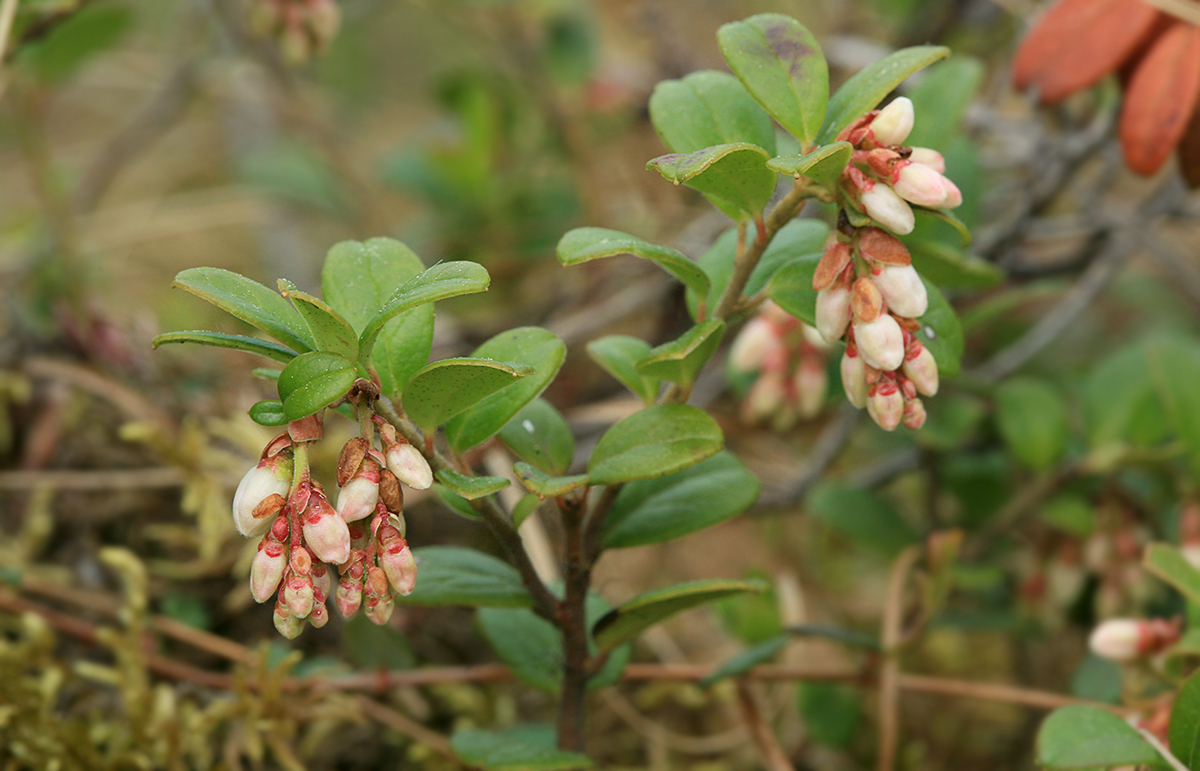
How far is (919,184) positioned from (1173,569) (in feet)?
1.76

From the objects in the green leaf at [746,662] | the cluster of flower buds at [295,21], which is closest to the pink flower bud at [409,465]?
the green leaf at [746,662]

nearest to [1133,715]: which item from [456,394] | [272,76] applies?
[456,394]

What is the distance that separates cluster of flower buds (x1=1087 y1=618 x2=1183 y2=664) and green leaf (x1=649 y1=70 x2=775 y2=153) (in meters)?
0.66

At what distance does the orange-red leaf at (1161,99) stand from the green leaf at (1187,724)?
0.62 meters

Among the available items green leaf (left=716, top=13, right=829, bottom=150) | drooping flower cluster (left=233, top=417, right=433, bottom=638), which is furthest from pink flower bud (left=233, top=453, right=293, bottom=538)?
green leaf (left=716, top=13, right=829, bottom=150)

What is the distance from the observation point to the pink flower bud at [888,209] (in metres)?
0.68

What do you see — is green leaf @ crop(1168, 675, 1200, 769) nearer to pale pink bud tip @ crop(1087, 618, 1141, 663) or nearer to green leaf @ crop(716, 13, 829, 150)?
pale pink bud tip @ crop(1087, 618, 1141, 663)

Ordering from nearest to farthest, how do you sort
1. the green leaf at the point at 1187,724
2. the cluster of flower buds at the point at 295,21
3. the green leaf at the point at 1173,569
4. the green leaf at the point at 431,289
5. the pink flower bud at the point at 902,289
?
the green leaf at the point at 431,289
the pink flower bud at the point at 902,289
the green leaf at the point at 1187,724
the green leaf at the point at 1173,569
the cluster of flower buds at the point at 295,21

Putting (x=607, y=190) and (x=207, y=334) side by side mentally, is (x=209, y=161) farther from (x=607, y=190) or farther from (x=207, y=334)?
(x=207, y=334)

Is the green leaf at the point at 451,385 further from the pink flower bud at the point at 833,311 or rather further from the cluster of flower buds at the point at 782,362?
the cluster of flower buds at the point at 782,362

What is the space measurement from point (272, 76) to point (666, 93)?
75.5 inches

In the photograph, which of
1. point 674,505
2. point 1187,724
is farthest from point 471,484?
point 1187,724

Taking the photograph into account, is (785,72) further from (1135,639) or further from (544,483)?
(1135,639)

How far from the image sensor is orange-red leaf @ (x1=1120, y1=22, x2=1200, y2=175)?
3.73 ft
